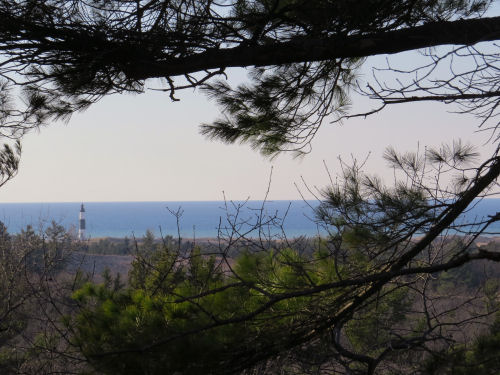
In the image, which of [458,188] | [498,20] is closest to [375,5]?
[498,20]

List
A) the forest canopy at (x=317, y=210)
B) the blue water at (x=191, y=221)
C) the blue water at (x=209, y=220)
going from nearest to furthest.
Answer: the forest canopy at (x=317, y=210)
the blue water at (x=209, y=220)
the blue water at (x=191, y=221)

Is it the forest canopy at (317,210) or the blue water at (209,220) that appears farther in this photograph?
the blue water at (209,220)

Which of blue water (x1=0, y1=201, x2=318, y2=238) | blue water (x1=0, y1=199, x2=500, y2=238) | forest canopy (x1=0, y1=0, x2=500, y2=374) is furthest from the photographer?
blue water (x1=0, y1=201, x2=318, y2=238)

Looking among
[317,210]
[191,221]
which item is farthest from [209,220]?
[317,210]

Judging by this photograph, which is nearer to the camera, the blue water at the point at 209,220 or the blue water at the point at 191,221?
the blue water at the point at 209,220

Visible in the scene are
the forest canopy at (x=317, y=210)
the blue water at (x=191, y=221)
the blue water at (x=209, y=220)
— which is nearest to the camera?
the forest canopy at (x=317, y=210)

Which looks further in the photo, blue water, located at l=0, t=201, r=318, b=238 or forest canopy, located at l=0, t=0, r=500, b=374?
blue water, located at l=0, t=201, r=318, b=238

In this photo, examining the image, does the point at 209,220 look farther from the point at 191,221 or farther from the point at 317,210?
the point at 317,210

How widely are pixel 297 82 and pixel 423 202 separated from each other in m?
1.15

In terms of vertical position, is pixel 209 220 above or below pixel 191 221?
above

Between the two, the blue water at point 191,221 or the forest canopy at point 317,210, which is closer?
the forest canopy at point 317,210

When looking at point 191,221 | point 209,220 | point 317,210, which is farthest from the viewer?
point 209,220

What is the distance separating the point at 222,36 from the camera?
2.97 metres

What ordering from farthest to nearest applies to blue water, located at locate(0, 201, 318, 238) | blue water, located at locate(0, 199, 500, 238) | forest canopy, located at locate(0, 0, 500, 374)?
1. blue water, located at locate(0, 201, 318, 238)
2. blue water, located at locate(0, 199, 500, 238)
3. forest canopy, located at locate(0, 0, 500, 374)
